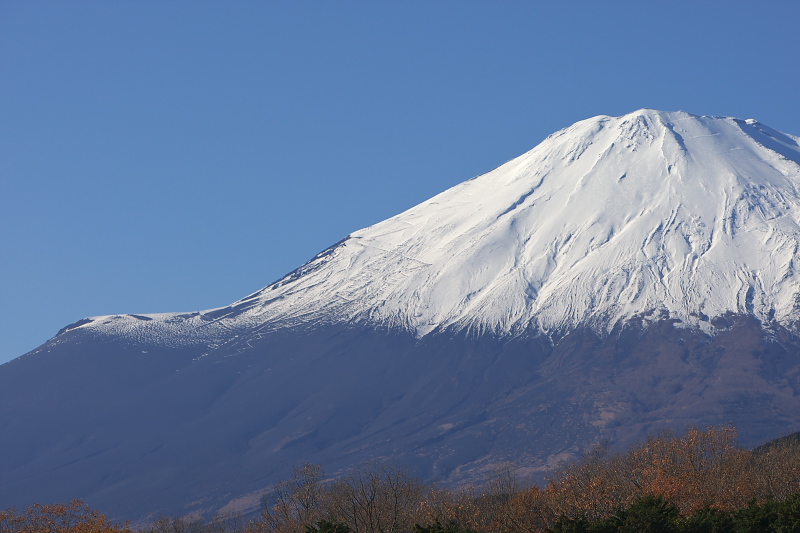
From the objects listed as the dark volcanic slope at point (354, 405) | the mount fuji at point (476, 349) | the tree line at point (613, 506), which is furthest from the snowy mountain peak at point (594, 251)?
the tree line at point (613, 506)

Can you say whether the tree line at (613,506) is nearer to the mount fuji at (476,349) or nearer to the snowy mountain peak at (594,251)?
the mount fuji at (476,349)

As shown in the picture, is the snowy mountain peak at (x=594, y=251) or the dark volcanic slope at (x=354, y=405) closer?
the dark volcanic slope at (x=354, y=405)

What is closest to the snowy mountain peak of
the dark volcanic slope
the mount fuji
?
the mount fuji

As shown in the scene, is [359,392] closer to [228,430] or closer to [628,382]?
[228,430]

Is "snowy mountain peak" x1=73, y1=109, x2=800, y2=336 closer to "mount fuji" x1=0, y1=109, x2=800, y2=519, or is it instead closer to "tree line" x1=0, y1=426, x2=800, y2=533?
"mount fuji" x1=0, y1=109, x2=800, y2=519

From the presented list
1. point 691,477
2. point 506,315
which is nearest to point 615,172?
point 506,315

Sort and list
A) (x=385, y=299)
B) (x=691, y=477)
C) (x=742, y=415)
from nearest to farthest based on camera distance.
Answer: (x=691, y=477)
(x=742, y=415)
(x=385, y=299)
